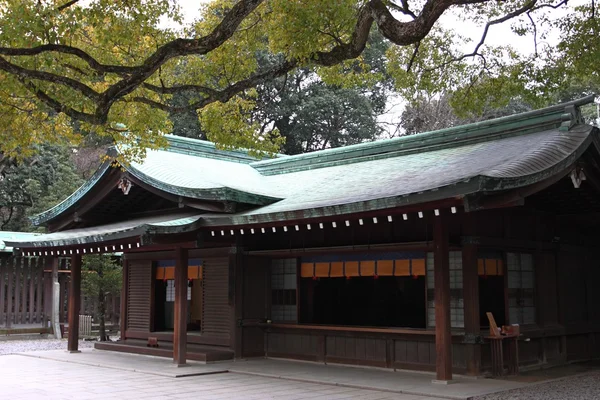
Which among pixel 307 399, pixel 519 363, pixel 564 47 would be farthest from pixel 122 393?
pixel 564 47

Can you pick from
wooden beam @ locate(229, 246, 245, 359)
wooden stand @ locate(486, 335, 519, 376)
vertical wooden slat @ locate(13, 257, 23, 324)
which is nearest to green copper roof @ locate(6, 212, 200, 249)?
wooden beam @ locate(229, 246, 245, 359)

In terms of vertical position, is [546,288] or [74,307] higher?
[546,288]

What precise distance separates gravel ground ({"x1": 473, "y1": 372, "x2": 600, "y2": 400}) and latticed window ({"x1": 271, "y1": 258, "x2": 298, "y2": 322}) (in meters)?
5.66

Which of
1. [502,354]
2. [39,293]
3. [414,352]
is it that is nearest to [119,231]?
[414,352]

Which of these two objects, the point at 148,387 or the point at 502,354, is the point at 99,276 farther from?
the point at 502,354

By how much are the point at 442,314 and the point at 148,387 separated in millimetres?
5111

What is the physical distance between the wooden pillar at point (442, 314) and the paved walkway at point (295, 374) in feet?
1.01

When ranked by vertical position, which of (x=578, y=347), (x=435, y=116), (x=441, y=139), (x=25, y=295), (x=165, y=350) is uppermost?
(x=435, y=116)

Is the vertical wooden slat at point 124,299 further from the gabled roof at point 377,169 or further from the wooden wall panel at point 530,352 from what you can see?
the wooden wall panel at point 530,352

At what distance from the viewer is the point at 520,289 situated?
493 inches

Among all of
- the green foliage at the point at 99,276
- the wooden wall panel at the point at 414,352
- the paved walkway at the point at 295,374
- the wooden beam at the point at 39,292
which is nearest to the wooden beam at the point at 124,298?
the paved walkway at the point at 295,374

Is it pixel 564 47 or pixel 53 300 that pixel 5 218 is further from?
pixel 564 47

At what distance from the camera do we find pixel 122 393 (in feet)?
33.1

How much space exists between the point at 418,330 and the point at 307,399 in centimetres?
317
